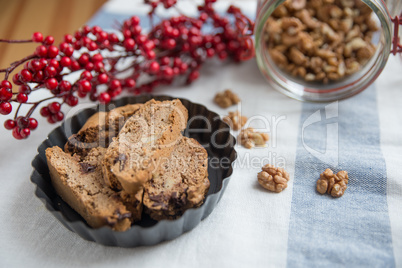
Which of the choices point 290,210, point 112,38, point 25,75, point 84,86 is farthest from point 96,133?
point 290,210

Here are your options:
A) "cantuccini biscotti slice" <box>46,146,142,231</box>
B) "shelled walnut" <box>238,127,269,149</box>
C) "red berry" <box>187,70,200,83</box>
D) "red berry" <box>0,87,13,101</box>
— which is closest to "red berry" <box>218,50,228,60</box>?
"red berry" <box>187,70,200,83</box>

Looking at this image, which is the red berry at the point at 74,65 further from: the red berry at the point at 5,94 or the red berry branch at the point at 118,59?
the red berry at the point at 5,94

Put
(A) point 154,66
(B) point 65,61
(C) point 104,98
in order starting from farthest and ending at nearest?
1. (A) point 154,66
2. (C) point 104,98
3. (B) point 65,61

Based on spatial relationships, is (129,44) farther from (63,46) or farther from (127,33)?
(63,46)

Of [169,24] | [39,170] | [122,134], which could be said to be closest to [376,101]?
[169,24]

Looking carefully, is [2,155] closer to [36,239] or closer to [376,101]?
[36,239]
